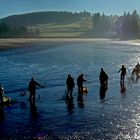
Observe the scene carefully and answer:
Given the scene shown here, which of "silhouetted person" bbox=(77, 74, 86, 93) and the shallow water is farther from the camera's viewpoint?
"silhouetted person" bbox=(77, 74, 86, 93)

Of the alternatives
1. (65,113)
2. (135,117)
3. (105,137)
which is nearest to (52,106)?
(65,113)

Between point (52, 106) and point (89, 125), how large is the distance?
6.65m

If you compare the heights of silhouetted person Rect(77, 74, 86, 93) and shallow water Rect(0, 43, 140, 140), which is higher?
silhouetted person Rect(77, 74, 86, 93)

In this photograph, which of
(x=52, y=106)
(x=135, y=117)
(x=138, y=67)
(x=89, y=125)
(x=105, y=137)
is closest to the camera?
(x=105, y=137)

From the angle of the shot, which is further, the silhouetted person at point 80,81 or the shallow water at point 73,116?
the silhouetted person at point 80,81

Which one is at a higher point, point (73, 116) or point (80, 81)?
point (80, 81)

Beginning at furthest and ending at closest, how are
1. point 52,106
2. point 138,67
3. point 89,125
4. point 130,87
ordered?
point 138,67, point 130,87, point 52,106, point 89,125

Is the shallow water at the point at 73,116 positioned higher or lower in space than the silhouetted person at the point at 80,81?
lower

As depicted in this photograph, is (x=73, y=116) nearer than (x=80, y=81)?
Yes

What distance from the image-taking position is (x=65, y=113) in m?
27.6

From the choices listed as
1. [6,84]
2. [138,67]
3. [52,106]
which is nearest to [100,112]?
[52,106]

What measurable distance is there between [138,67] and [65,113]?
2368cm

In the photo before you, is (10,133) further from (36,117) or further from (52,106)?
(52,106)

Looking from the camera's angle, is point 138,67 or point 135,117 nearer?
point 135,117
